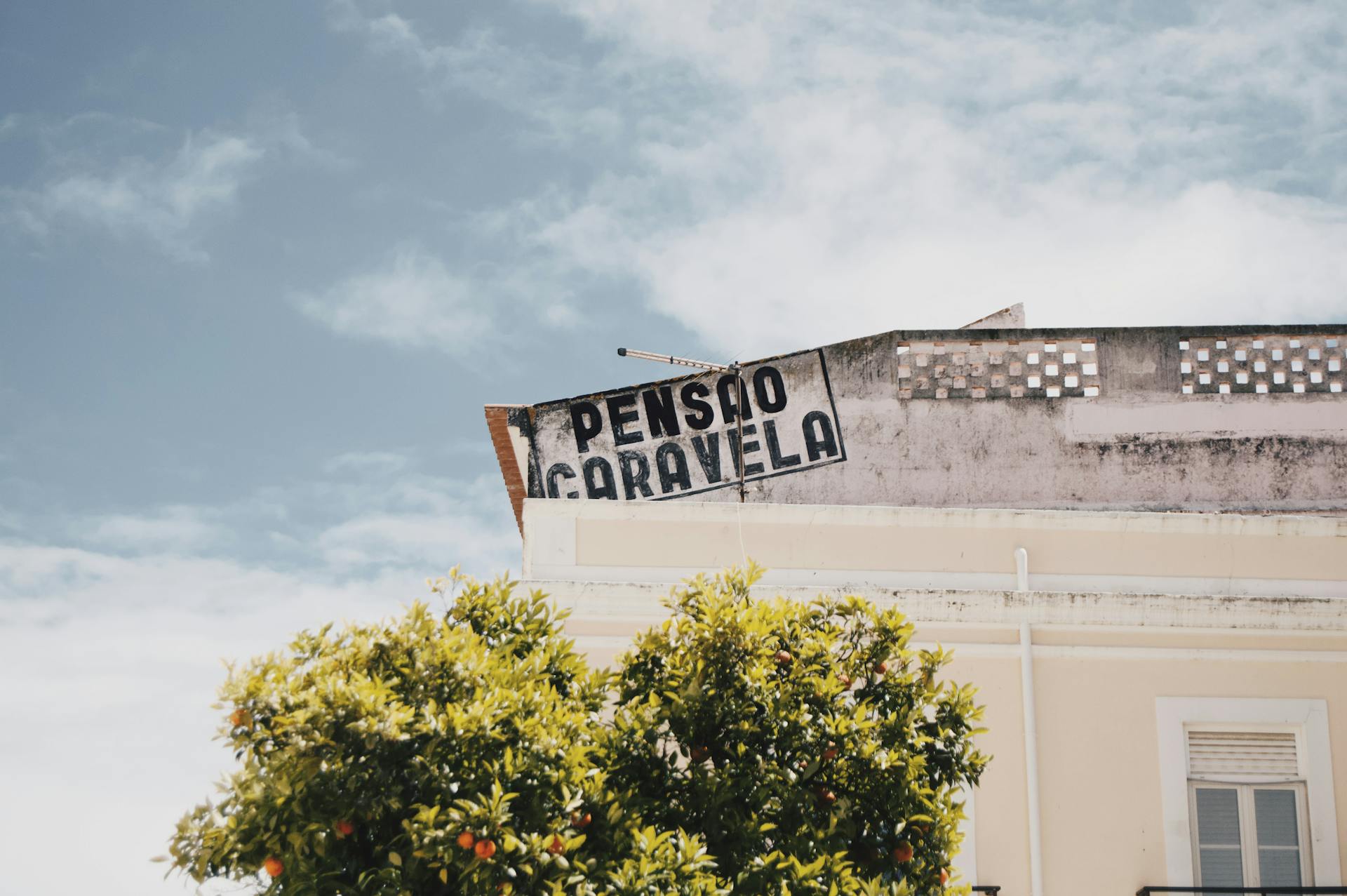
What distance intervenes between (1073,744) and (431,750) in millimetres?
5430

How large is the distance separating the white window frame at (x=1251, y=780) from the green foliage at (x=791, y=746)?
9.80 feet

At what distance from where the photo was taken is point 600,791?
741 cm

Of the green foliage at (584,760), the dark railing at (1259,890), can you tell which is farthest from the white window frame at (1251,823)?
the green foliage at (584,760)

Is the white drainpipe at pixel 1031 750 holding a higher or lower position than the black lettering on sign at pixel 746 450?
lower

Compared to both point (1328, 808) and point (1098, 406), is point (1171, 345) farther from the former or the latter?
point (1328, 808)

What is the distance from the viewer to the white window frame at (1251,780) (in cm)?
1044

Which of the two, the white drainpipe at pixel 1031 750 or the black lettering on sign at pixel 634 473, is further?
the black lettering on sign at pixel 634 473

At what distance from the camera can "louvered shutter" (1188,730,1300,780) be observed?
1076 centimetres

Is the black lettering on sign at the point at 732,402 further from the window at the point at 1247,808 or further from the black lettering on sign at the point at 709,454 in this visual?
the window at the point at 1247,808

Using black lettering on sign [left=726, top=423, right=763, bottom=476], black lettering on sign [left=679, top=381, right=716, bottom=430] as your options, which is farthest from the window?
black lettering on sign [left=679, top=381, right=716, bottom=430]

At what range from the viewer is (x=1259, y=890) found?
33.2 feet

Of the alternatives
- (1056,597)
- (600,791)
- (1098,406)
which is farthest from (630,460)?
(600,791)

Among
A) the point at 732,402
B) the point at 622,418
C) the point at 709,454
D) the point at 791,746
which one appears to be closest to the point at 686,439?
the point at 709,454

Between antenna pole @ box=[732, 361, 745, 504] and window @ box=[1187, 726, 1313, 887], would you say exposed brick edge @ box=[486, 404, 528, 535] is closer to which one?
antenna pole @ box=[732, 361, 745, 504]
